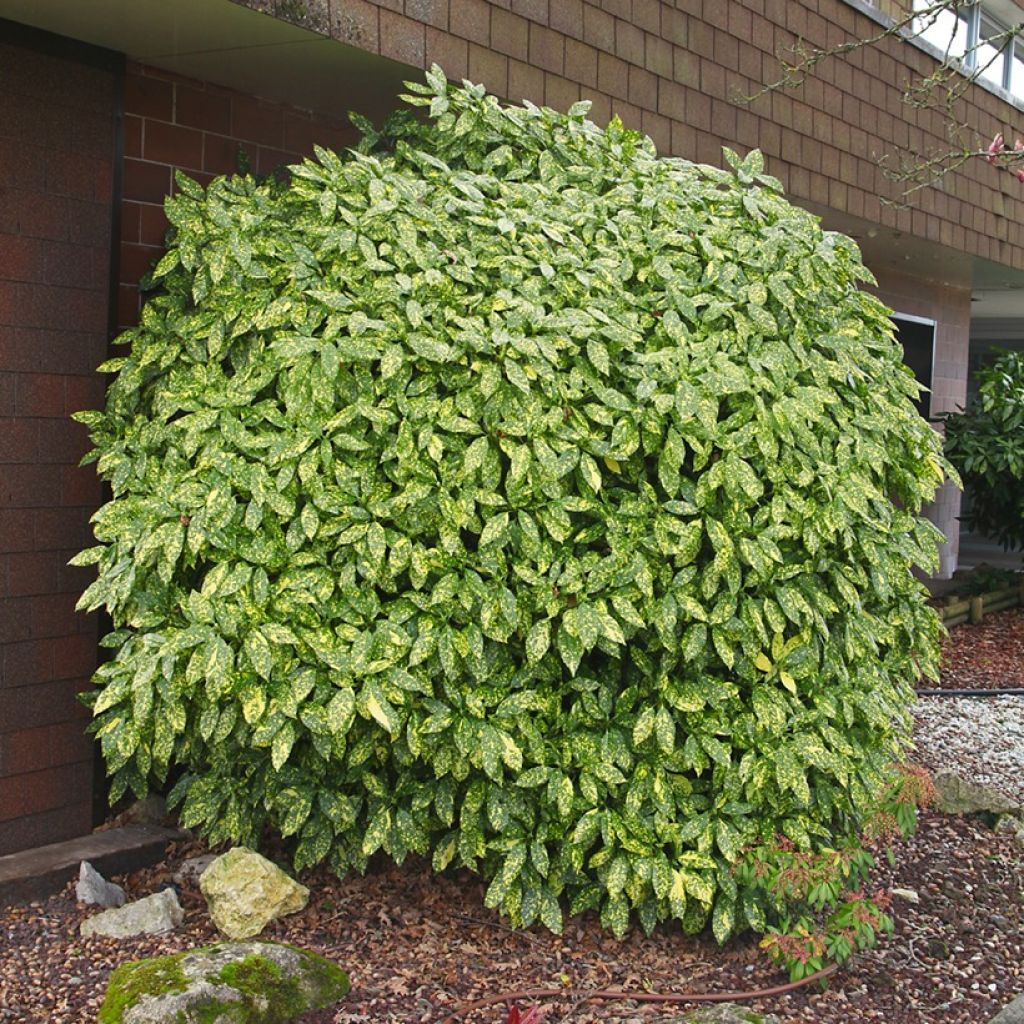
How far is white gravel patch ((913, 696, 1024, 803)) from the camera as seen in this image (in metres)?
6.01

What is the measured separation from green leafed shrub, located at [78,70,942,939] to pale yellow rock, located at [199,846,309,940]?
11cm

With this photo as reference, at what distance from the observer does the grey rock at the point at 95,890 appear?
3.92 metres

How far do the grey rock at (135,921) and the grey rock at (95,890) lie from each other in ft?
0.51

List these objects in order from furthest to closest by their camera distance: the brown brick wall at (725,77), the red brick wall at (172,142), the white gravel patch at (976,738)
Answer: the white gravel patch at (976,738) < the brown brick wall at (725,77) < the red brick wall at (172,142)

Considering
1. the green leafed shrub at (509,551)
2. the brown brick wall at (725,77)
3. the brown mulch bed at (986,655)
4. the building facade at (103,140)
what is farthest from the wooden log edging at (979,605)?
the green leafed shrub at (509,551)

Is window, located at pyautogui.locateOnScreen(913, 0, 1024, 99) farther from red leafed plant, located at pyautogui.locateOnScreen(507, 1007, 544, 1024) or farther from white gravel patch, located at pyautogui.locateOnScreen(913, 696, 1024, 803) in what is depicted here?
red leafed plant, located at pyautogui.locateOnScreen(507, 1007, 544, 1024)

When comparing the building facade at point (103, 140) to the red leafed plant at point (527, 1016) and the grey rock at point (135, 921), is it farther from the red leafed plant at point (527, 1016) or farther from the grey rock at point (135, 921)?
the red leafed plant at point (527, 1016)

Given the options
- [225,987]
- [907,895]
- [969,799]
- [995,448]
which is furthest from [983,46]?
[225,987]

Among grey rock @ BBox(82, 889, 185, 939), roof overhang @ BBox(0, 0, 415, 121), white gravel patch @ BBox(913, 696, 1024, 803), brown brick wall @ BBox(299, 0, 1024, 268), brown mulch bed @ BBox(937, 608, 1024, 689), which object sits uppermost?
brown brick wall @ BBox(299, 0, 1024, 268)

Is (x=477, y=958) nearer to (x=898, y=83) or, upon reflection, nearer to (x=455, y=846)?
(x=455, y=846)

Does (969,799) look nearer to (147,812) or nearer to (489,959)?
(489,959)

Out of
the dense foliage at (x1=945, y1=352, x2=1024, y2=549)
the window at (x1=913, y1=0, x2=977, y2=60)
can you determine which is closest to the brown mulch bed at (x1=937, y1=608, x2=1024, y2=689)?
the dense foliage at (x1=945, y1=352, x2=1024, y2=549)

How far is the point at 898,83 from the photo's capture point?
8227 millimetres

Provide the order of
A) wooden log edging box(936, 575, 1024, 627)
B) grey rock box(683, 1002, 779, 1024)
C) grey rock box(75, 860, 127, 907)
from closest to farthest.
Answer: grey rock box(683, 1002, 779, 1024) → grey rock box(75, 860, 127, 907) → wooden log edging box(936, 575, 1024, 627)
